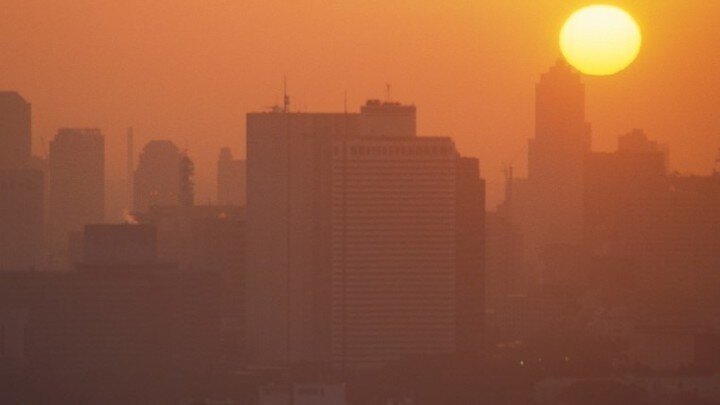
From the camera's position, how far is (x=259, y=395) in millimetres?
20141

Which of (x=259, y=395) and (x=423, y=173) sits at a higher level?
(x=423, y=173)

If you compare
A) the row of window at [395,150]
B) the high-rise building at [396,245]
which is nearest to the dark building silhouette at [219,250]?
the high-rise building at [396,245]

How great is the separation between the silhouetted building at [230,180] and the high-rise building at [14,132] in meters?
3.01

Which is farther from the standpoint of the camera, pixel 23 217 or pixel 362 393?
pixel 23 217

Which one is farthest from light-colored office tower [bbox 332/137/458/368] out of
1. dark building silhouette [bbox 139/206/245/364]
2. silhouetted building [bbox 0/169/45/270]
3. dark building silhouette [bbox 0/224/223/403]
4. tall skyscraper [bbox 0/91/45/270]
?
silhouetted building [bbox 0/169/45/270]

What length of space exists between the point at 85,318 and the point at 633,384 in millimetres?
7242

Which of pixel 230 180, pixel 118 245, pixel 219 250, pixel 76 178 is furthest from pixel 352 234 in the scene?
pixel 76 178

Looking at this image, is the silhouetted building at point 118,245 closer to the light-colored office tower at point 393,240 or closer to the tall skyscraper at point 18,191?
the light-colored office tower at point 393,240

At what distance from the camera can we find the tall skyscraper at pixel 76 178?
116 ft

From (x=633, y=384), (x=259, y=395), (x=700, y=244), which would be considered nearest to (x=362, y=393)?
(x=259, y=395)

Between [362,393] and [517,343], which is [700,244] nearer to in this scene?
[517,343]

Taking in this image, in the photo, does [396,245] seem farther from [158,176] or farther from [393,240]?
[158,176]

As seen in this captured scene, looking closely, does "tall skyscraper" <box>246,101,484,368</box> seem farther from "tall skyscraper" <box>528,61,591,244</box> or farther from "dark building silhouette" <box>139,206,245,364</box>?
"tall skyscraper" <box>528,61,591,244</box>

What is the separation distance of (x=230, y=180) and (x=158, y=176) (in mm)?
4165
